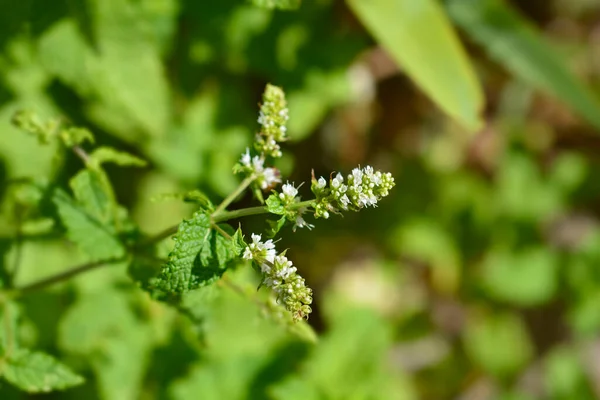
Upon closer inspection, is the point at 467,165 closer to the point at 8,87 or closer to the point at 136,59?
the point at 136,59

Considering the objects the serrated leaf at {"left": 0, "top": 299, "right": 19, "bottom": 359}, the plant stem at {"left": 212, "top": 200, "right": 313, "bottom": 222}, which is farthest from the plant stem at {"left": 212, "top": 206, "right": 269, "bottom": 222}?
the serrated leaf at {"left": 0, "top": 299, "right": 19, "bottom": 359}

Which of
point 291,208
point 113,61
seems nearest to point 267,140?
point 291,208

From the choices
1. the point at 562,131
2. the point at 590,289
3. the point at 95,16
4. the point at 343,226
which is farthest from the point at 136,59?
the point at 562,131

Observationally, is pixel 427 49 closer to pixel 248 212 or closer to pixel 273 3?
pixel 273 3

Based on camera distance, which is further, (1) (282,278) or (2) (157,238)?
(2) (157,238)

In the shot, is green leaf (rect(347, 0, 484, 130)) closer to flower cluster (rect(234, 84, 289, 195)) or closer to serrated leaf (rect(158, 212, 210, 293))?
flower cluster (rect(234, 84, 289, 195))

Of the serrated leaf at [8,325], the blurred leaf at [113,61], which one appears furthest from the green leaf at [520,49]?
the serrated leaf at [8,325]
